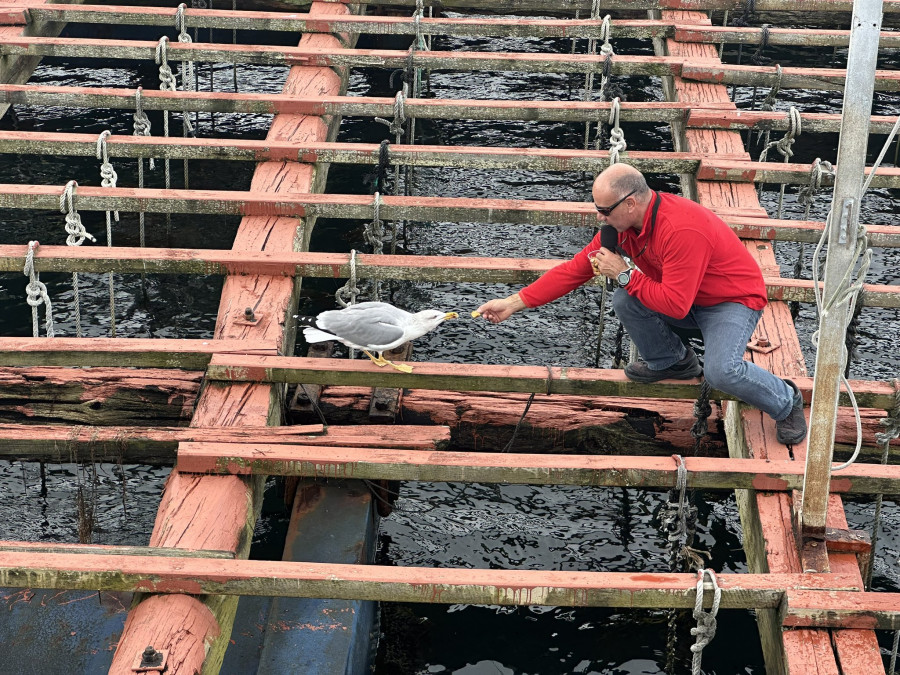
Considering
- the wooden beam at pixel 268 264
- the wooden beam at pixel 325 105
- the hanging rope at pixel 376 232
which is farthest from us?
the wooden beam at pixel 325 105

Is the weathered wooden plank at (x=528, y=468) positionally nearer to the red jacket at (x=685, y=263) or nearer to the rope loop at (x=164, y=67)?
the red jacket at (x=685, y=263)

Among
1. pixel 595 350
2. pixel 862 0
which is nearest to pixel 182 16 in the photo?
pixel 595 350

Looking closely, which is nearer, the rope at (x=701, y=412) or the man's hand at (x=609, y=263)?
the man's hand at (x=609, y=263)

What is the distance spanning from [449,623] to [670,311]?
2597mm

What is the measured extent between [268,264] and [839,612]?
12.9 feet

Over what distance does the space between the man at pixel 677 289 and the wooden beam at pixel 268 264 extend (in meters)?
0.83

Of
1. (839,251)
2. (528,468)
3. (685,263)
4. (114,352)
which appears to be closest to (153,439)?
(114,352)

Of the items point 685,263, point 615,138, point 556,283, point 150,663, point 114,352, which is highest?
point 615,138

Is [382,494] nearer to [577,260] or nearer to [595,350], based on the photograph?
[577,260]

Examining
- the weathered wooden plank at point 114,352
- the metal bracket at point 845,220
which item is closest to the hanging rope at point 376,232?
the weathered wooden plank at point 114,352

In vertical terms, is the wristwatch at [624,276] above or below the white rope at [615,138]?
below

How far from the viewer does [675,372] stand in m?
5.96

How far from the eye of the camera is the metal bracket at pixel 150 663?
4.48 metres

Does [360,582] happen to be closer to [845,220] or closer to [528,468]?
[528,468]
